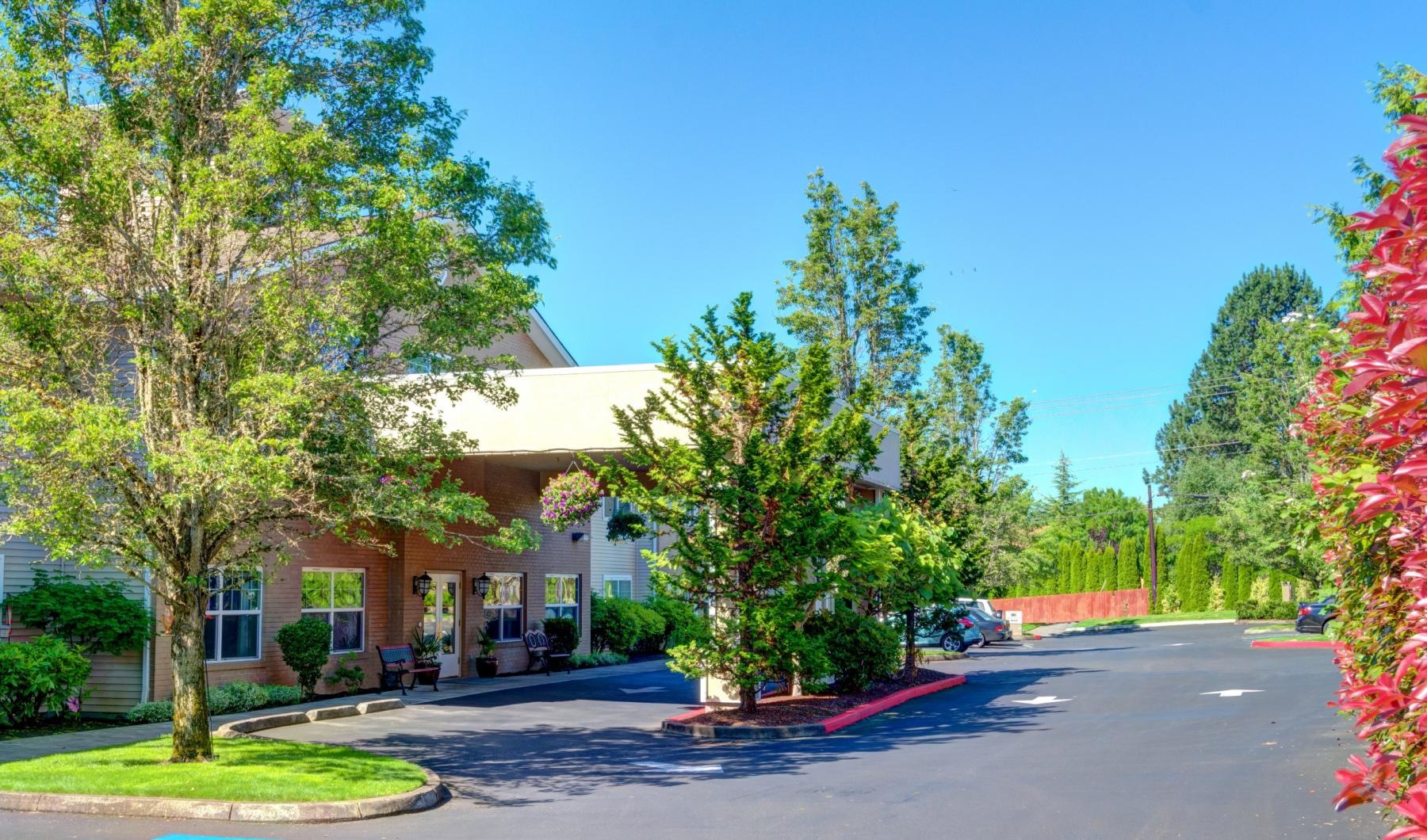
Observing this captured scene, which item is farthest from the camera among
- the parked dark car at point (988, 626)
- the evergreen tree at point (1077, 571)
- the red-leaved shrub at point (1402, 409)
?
the evergreen tree at point (1077, 571)

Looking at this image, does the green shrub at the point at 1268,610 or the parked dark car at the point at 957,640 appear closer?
the parked dark car at the point at 957,640

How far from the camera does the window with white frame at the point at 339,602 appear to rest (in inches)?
866

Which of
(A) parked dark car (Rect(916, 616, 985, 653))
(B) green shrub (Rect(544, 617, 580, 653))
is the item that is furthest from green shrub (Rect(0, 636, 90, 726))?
(A) parked dark car (Rect(916, 616, 985, 653))

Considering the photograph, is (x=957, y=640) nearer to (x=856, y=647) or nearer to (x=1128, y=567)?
(x=856, y=647)

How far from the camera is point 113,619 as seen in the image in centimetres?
1797

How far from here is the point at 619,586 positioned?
37.4 meters

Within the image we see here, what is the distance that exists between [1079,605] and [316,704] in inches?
1897

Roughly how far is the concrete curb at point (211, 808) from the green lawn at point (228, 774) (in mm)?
168

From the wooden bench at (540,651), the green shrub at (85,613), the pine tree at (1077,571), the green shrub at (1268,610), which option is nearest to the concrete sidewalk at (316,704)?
the wooden bench at (540,651)

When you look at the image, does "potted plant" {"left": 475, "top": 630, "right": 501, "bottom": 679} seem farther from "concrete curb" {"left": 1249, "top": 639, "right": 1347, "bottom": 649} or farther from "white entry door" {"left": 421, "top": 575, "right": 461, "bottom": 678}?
"concrete curb" {"left": 1249, "top": 639, "right": 1347, "bottom": 649}

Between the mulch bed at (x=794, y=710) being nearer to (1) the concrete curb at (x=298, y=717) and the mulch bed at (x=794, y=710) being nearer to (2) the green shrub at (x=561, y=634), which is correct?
(1) the concrete curb at (x=298, y=717)

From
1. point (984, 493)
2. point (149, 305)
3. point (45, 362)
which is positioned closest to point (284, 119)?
point (149, 305)

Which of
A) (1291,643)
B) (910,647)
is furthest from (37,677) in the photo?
(1291,643)

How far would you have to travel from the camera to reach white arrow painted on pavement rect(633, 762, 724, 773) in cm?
1346
